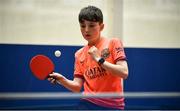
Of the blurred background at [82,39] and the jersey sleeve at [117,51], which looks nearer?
the jersey sleeve at [117,51]

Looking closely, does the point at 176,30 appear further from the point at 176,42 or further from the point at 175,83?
the point at 175,83

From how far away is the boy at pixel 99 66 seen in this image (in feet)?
5.53

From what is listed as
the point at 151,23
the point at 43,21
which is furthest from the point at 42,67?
the point at 151,23

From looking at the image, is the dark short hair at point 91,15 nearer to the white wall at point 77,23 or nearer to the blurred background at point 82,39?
the blurred background at point 82,39

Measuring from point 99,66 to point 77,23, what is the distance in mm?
1410

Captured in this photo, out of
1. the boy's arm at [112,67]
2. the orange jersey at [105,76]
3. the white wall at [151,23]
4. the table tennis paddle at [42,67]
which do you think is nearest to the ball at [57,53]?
the white wall at [151,23]

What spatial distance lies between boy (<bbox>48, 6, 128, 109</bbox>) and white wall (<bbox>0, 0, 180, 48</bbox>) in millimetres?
1207

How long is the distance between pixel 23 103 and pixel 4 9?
0.84 m

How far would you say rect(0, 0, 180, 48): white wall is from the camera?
2984 millimetres

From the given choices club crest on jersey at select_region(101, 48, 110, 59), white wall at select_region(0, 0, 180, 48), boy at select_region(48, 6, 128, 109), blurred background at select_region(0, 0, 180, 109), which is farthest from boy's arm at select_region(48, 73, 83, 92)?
white wall at select_region(0, 0, 180, 48)

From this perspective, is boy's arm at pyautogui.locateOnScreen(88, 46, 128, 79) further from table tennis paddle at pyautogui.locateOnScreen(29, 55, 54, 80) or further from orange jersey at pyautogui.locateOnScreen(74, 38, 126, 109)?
table tennis paddle at pyautogui.locateOnScreen(29, 55, 54, 80)

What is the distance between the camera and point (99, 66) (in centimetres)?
177

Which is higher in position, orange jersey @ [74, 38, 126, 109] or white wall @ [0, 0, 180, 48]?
white wall @ [0, 0, 180, 48]

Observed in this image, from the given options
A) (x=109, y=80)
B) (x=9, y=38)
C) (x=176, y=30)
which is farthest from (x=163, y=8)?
(x=109, y=80)
